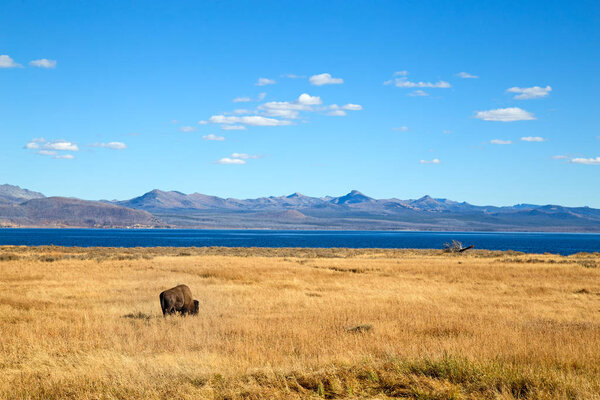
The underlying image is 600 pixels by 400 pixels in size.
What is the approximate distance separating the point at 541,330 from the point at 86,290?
1904cm

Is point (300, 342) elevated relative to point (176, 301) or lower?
lower

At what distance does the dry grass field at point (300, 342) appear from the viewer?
8.53 meters

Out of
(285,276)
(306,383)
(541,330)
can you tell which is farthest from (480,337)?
(285,276)

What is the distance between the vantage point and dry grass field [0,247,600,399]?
8.53 meters

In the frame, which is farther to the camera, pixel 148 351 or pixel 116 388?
pixel 148 351

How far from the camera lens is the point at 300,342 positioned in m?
13.0

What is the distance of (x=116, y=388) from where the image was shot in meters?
8.53

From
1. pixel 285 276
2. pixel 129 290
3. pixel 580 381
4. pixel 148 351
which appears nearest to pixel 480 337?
pixel 580 381

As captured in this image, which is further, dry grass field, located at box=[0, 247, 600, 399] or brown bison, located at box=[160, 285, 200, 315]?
brown bison, located at box=[160, 285, 200, 315]

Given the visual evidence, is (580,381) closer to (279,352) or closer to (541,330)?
(279,352)

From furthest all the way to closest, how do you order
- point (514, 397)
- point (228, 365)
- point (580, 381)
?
point (228, 365) < point (580, 381) < point (514, 397)

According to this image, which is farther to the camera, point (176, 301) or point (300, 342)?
point (176, 301)

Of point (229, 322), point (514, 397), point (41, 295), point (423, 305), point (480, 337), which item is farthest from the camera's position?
point (41, 295)

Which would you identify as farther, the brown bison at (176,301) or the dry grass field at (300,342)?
the brown bison at (176,301)
